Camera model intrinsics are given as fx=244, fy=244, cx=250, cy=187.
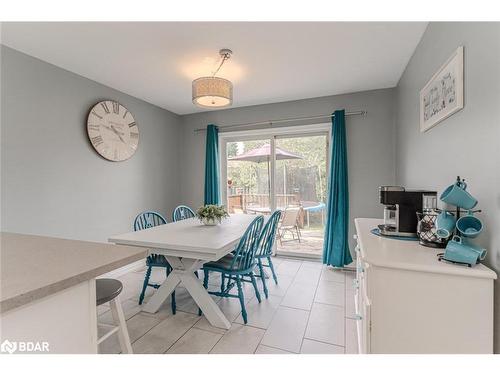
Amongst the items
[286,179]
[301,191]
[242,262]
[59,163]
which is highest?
[59,163]

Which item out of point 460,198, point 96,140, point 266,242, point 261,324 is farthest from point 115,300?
point 96,140

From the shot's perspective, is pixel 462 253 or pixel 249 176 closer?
pixel 462 253

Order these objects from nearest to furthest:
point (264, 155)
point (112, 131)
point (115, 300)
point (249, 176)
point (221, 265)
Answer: point (115, 300) < point (221, 265) < point (112, 131) < point (264, 155) < point (249, 176)

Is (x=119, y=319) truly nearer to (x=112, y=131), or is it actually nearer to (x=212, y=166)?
(x=112, y=131)

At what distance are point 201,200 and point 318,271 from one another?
7.06 feet

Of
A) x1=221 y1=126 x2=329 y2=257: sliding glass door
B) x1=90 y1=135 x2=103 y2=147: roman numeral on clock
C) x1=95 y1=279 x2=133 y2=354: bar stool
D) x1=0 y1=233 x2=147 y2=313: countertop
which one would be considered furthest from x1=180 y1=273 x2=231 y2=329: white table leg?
x1=221 y1=126 x2=329 y2=257: sliding glass door

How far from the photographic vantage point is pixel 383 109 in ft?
10.2

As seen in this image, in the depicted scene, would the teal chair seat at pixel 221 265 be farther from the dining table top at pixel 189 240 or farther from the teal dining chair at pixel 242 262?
the dining table top at pixel 189 240

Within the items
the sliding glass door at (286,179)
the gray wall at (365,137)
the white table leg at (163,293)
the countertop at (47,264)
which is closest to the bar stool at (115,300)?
the countertop at (47,264)

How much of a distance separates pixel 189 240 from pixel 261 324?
914 mm

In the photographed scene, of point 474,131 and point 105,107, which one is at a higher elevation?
point 105,107

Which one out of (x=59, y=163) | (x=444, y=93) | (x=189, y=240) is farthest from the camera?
(x=59, y=163)

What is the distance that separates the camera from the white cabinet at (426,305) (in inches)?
38.3

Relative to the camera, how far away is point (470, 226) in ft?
3.51
